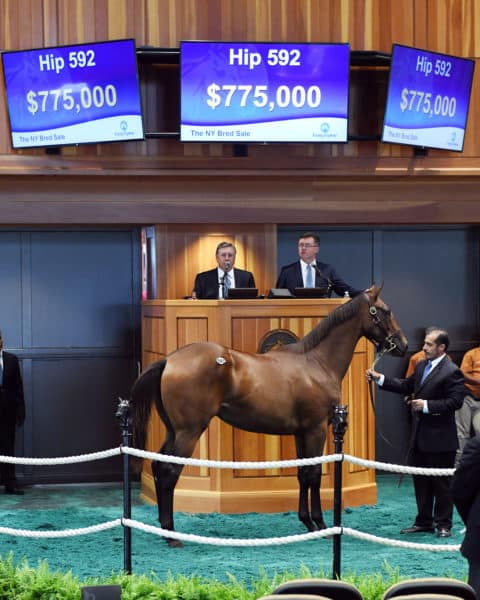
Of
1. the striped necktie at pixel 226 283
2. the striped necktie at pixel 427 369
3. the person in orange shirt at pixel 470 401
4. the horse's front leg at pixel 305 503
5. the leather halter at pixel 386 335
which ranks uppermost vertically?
the striped necktie at pixel 226 283

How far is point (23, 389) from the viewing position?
1163 cm

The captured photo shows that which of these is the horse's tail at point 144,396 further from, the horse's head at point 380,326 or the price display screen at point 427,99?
the price display screen at point 427,99

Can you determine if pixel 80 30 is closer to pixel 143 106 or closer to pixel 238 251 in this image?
pixel 143 106

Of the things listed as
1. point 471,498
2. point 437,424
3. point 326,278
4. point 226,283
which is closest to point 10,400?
point 226,283

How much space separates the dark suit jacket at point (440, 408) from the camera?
8.67 metres

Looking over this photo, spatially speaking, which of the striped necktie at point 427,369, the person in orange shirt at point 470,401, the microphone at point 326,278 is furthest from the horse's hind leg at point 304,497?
the person in orange shirt at point 470,401

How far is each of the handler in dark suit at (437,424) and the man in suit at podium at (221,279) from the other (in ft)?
6.15

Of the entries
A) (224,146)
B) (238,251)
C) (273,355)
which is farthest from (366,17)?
(273,355)

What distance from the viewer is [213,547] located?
27.9 ft

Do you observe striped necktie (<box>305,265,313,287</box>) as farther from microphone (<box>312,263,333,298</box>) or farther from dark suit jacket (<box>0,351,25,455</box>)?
dark suit jacket (<box>0,351,25,455</box>)

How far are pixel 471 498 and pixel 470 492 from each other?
5 centimetres

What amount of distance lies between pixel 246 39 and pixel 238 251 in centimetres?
201

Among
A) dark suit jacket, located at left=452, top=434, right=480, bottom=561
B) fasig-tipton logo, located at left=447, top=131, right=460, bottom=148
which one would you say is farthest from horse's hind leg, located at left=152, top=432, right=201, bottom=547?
fasig-tipton logo, located at left=447, top=131, right=460, bottom=148

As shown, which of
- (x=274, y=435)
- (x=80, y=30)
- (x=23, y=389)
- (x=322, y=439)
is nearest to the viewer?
(x=322, y=439)
